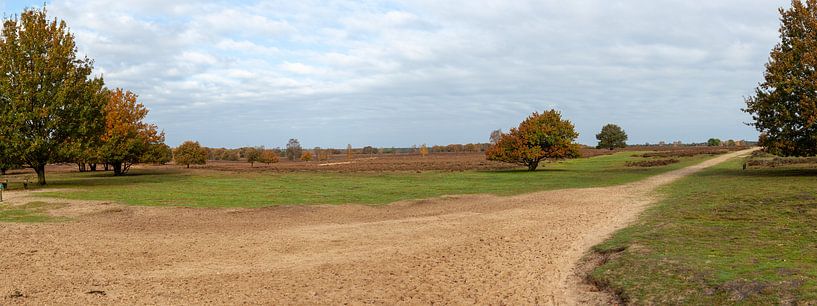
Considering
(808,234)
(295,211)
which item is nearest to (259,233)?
(295,211)

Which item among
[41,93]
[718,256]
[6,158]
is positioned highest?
[41,93]

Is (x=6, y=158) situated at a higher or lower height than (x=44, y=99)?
lower

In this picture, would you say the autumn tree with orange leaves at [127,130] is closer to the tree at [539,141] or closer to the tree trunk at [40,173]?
the tree trunk at [40,173]

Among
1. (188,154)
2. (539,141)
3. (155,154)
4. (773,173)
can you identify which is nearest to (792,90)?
(773,173)

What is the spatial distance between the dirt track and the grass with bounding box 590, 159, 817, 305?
87 cm

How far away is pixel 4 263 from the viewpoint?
10703 millimetres

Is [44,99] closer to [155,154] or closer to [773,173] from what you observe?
[155,154]

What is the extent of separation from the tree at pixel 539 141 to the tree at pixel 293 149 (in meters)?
90.5

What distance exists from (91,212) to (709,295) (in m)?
19.7

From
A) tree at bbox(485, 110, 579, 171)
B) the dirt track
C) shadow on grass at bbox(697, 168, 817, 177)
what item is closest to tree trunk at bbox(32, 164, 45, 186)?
the dirt track

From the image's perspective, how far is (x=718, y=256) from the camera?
9.50 metres

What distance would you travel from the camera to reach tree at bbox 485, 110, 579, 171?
46.4m

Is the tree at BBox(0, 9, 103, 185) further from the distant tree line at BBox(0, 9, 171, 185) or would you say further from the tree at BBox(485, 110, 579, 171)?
the tree at BBox(485, 110, 579, 171)

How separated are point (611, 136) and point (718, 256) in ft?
429
